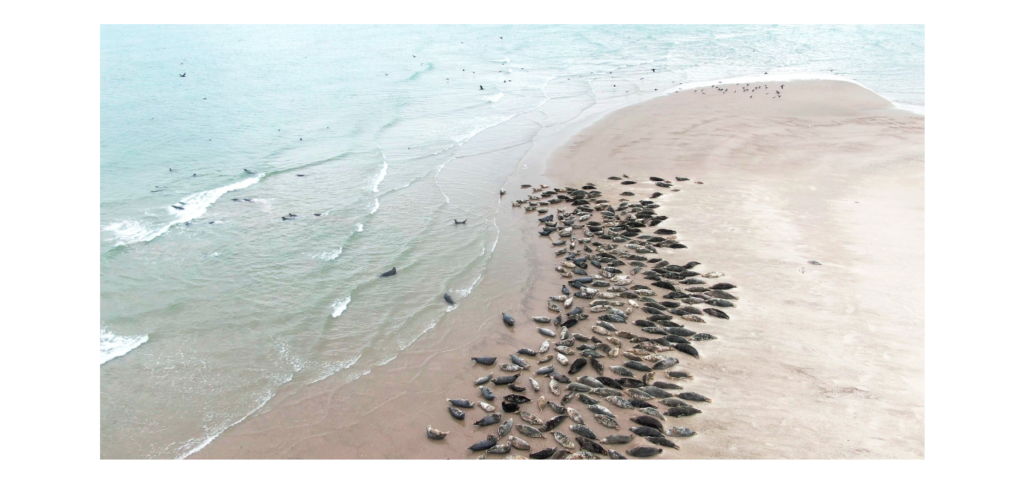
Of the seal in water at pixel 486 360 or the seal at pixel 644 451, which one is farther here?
the seal in water at pixel 486 360

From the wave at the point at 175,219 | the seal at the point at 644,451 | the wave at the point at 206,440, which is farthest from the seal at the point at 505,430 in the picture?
the wave at the point at 175,219

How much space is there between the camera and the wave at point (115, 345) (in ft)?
41.5

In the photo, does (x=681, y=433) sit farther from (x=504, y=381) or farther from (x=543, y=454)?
(x=504, y=381)

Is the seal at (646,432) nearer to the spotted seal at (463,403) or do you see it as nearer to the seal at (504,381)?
the seal at (504,381)

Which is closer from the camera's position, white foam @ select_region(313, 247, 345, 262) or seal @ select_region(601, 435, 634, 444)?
seal @ select_region(601, 435, 634, 444)

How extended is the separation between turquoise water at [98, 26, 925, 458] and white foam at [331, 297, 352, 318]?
52mm

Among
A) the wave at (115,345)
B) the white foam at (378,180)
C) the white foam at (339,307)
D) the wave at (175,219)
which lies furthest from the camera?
the white foam at (378,180)

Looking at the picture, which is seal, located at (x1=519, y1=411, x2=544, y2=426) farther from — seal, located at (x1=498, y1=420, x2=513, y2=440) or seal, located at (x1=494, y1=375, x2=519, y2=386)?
seal, located at (x1=494, y1=375, x2=519, y2=386)

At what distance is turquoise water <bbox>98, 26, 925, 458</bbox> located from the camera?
1238 centimetres

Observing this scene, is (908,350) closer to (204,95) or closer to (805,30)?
(204,95)

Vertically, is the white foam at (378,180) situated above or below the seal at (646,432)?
above

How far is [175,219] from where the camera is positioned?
65.8ft

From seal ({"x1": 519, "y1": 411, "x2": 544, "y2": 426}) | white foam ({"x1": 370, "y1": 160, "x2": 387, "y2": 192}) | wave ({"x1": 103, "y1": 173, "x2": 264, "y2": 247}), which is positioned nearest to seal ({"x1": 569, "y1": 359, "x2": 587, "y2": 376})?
seal ({"x1": 519, "y1": 411, "x2": 544, "y2": 426})

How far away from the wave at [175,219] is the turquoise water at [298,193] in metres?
0.12
